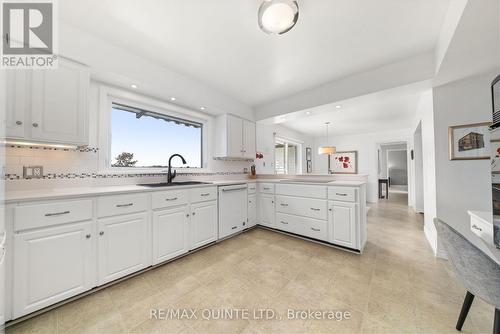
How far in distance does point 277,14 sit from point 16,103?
211 cm

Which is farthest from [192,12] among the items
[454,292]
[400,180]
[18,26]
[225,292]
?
[400,180]

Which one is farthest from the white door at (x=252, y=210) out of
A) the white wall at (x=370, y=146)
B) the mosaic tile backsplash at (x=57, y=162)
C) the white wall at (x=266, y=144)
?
the white wall at (x=370, y=146)

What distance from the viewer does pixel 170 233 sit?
2025 millimetres

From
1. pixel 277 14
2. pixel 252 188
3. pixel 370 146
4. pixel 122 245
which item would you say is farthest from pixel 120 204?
pixel 370 146

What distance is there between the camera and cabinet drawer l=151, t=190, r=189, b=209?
6.31ft

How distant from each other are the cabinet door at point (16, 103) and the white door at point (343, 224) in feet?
10.4

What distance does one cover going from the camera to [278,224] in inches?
117

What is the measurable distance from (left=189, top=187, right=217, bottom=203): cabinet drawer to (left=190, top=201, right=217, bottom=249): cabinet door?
0.06m

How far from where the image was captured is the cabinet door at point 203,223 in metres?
2.27

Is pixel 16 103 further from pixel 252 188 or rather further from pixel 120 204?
pixel 252 188

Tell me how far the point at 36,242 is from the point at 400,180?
12364mm

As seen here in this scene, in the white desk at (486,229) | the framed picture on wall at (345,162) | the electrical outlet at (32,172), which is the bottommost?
the white desk at (486,229)

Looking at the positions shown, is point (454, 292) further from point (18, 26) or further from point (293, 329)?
point (18, 26)

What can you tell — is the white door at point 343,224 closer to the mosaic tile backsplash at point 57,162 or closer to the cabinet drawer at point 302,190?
the cabinet drawer at point 302,190
